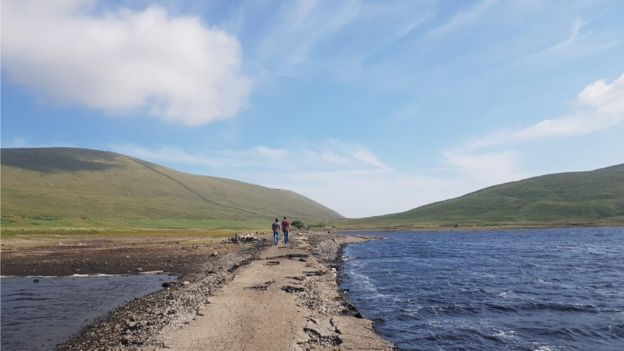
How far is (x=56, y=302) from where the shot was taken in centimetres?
2534

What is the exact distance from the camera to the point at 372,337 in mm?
17156

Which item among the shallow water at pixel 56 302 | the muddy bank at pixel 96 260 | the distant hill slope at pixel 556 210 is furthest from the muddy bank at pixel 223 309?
the distant hill slope at pixel 556 210

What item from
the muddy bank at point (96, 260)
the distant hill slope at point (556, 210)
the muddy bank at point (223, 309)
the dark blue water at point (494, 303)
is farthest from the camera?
the distant hill slope at point (556, 210)

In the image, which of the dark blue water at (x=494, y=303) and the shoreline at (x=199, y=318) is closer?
the shoreline at (x=199, y=318)

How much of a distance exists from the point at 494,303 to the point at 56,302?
2464 cm

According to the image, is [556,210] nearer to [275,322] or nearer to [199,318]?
[275,322]

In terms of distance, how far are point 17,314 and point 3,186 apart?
7991 inches

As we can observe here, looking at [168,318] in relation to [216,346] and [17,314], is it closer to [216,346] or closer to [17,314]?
[216,346]

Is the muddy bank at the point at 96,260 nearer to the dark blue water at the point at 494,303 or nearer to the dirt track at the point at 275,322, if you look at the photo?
the dirt track at the point at 275,322

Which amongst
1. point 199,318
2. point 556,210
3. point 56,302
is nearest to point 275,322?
point 199,318

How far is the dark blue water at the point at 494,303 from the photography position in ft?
60.3

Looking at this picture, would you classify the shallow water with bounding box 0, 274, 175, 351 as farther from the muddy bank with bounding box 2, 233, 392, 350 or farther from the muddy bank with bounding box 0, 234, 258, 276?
the muddy bank with bounding box 0, 234, 258, 276

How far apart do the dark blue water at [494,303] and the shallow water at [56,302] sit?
44.2 feet

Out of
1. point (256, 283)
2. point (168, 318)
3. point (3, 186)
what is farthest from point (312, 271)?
point (3, 186)
